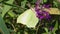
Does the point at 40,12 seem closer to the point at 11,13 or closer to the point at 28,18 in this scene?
the point at 28,18

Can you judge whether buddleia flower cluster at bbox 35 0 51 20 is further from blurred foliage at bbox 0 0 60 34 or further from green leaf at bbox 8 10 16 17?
green leaf at bbox 8 10 16 17

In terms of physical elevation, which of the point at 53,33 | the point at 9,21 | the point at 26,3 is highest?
the point at 26,3

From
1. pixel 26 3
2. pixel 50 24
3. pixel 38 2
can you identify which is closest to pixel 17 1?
pixel 26 3

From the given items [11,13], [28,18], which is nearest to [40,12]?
[28,18]

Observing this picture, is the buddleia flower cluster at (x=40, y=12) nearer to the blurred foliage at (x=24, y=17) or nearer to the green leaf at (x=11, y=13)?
the blurred foliage at (x=24, y=17)

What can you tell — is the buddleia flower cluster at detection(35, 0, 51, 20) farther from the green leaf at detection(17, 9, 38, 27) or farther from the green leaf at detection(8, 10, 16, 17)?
the green leaf at detection(8, 10, 16, 17)

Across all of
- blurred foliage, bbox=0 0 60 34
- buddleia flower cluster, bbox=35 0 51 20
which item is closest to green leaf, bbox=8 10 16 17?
blurred foliage, bbox=0 0 60 34

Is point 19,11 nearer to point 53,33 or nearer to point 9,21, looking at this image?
point 9,21
